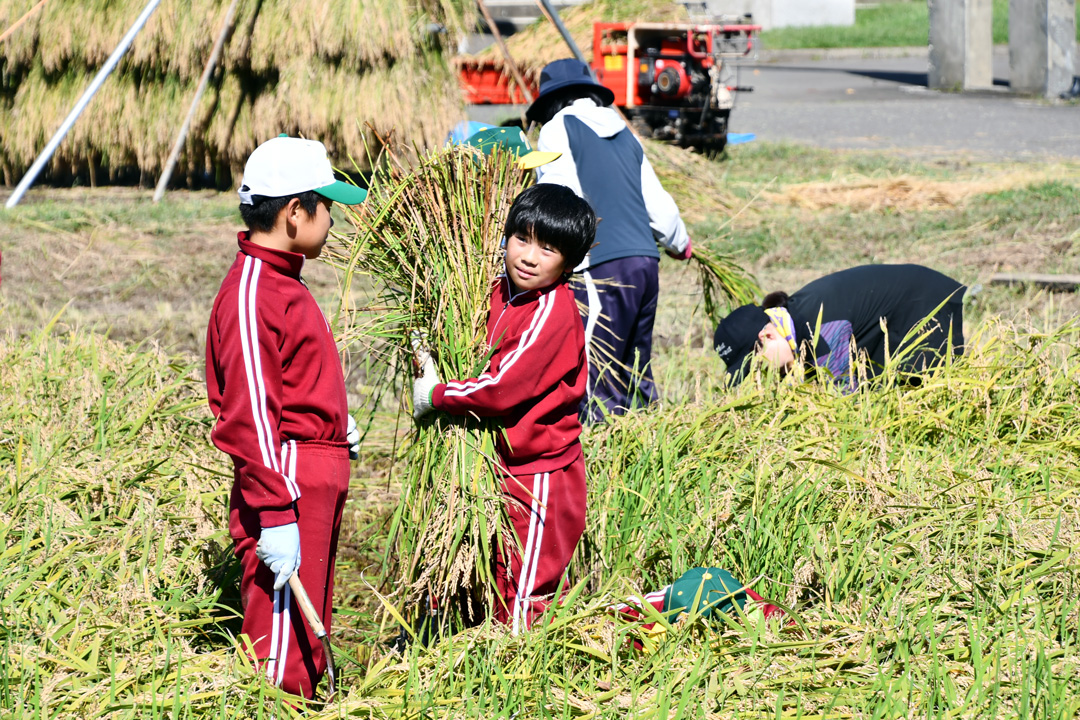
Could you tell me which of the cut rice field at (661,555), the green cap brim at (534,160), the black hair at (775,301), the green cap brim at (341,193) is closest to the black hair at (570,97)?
the black hair at (775,301)

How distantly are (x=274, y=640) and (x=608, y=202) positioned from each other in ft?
7.87

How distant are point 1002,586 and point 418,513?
1.59m

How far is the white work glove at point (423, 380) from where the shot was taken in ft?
Result: 9.23

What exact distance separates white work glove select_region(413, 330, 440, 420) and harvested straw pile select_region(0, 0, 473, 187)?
7.11m

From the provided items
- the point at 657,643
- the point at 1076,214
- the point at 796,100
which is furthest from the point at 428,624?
the point at 796,100

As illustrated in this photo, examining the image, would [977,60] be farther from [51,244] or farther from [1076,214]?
[51,244]

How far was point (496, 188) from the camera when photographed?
2.99 metres

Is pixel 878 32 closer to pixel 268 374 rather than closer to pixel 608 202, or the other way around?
pixel 608 202

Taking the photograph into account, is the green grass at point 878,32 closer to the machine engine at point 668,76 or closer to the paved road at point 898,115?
the paved road at point 898,115

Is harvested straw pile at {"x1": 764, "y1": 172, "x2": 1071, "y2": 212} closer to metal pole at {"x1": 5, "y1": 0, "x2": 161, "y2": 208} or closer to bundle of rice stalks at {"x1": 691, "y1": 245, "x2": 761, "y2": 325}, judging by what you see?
bundle of rice stalks at {"x1": 691, "y1": 245, "x2": 761, "y2": 325}

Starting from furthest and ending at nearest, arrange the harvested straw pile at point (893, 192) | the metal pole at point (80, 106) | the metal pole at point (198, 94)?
the harvested straw pile at point (893, 192) → the metal pole at point (198, 94) → the metal pole at point (80, 106)

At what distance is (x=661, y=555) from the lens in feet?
10.9

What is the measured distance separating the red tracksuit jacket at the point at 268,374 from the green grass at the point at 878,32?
2922cm

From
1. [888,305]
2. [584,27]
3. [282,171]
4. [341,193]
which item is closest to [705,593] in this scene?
[341,193]
